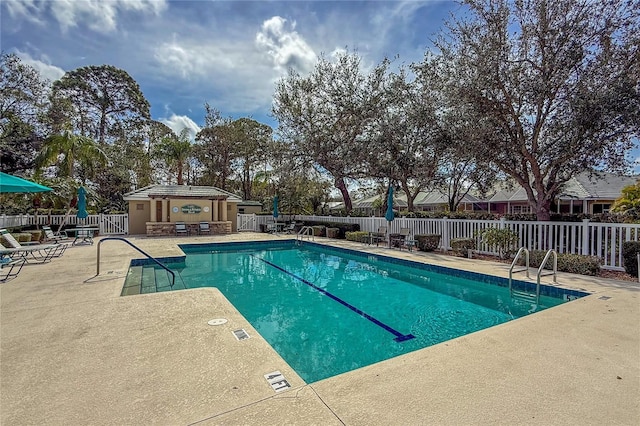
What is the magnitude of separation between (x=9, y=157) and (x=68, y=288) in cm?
2447

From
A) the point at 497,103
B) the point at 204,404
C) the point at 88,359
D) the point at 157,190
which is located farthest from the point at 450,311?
the point at 157,190

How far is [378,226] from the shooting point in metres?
15.9

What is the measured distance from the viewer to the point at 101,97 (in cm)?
2973

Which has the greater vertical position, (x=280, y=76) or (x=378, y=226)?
(x=280, y=76)

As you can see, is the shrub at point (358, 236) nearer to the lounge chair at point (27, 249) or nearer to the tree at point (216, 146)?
the lounge chair at point (27, 249)

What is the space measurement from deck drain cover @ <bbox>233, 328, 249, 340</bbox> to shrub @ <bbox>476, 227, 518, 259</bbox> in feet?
27.5

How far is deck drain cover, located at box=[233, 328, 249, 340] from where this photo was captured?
146 inches

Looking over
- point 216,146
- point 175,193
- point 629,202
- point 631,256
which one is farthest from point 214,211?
point 629,202

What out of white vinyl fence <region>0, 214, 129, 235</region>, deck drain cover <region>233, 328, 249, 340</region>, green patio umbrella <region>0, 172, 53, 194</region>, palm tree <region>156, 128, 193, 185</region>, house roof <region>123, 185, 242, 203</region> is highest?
palm tree <region>156, 128, 193, 185</region>

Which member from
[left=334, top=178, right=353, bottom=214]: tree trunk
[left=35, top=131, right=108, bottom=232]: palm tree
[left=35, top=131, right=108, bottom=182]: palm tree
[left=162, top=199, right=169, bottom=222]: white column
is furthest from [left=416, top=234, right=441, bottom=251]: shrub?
[left=35, top=131, right=108, bottom=182]: palm tree

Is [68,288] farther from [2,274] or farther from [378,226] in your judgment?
[378,226]

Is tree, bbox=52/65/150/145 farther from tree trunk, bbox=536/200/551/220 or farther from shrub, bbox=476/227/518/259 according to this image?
tree trunk, bbox=536/200/551/220

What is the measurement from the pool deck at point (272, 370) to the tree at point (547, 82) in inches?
263

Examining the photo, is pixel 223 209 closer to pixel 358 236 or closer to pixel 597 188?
pixel 358 236
